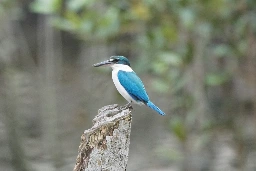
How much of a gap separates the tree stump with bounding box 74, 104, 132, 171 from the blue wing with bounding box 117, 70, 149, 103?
0.70 m

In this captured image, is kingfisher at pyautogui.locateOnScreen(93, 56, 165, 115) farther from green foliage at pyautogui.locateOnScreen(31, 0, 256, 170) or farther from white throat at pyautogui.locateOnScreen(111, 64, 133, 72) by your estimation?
green foliage at pyautogui.locateOnScreen(31, 0, 256, 170)

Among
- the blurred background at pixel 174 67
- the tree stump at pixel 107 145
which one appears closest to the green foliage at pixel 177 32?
the blurred background at pixel 174 67

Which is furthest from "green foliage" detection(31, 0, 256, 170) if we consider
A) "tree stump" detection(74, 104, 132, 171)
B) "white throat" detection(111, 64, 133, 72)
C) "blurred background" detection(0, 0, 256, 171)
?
"tree stump" detection(74, 104, 132, 171)

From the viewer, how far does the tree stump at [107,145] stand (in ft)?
8.04

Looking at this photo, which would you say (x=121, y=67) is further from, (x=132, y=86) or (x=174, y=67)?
(x=174, y=67)

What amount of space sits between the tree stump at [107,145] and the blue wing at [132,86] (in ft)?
2.31

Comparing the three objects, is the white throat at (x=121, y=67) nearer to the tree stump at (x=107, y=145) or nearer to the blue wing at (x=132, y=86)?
the blue wing at (x=132, y=86)

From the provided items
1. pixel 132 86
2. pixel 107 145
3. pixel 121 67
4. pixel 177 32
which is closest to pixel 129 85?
pixel 132 86

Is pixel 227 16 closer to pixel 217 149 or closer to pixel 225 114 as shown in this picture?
pixel 225 114

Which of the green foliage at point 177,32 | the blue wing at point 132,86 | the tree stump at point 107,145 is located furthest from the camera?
the green foliage at point 177,32

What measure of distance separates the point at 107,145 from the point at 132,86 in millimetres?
852

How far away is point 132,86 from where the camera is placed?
329 cm

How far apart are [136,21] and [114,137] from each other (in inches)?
144

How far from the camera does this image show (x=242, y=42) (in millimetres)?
6309
